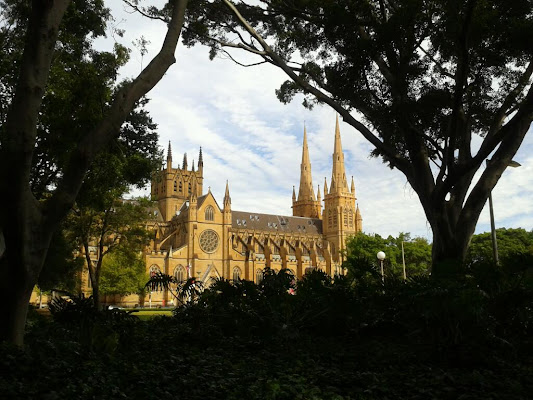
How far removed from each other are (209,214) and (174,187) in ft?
41.3

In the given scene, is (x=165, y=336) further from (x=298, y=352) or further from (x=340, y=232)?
(x=340, y=232)

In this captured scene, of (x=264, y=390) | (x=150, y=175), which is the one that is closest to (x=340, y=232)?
(x=150, y=175)

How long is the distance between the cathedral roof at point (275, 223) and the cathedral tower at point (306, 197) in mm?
5908

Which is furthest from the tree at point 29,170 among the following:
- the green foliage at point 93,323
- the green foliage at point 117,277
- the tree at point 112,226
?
the green foliage at point 117,277

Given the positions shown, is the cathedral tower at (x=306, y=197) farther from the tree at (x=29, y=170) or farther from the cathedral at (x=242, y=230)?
the tree at (x=29, y=170)

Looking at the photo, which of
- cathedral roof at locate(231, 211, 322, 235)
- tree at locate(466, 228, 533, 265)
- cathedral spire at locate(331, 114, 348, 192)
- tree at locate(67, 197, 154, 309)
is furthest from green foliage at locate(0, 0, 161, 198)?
cathedral spire at locate(331, 114, 348, 192)

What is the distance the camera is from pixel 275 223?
99.6m

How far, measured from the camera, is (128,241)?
31.6m

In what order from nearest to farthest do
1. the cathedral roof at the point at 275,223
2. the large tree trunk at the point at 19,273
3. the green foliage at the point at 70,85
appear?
1. the large tree trunk at the point at 19,273
2. the green foliage at the point at 70,85
3. the cathedral roof at the point at 275,223

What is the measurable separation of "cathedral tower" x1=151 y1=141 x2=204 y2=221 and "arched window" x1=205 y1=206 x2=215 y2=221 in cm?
645

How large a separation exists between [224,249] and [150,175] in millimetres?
62412

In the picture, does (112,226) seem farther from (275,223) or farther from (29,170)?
(275,223)

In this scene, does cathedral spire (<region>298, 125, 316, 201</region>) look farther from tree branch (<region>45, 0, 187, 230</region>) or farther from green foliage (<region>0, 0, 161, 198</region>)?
tree branch (<region>45, 0, 187, 230</region>)

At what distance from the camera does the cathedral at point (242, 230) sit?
253ft
